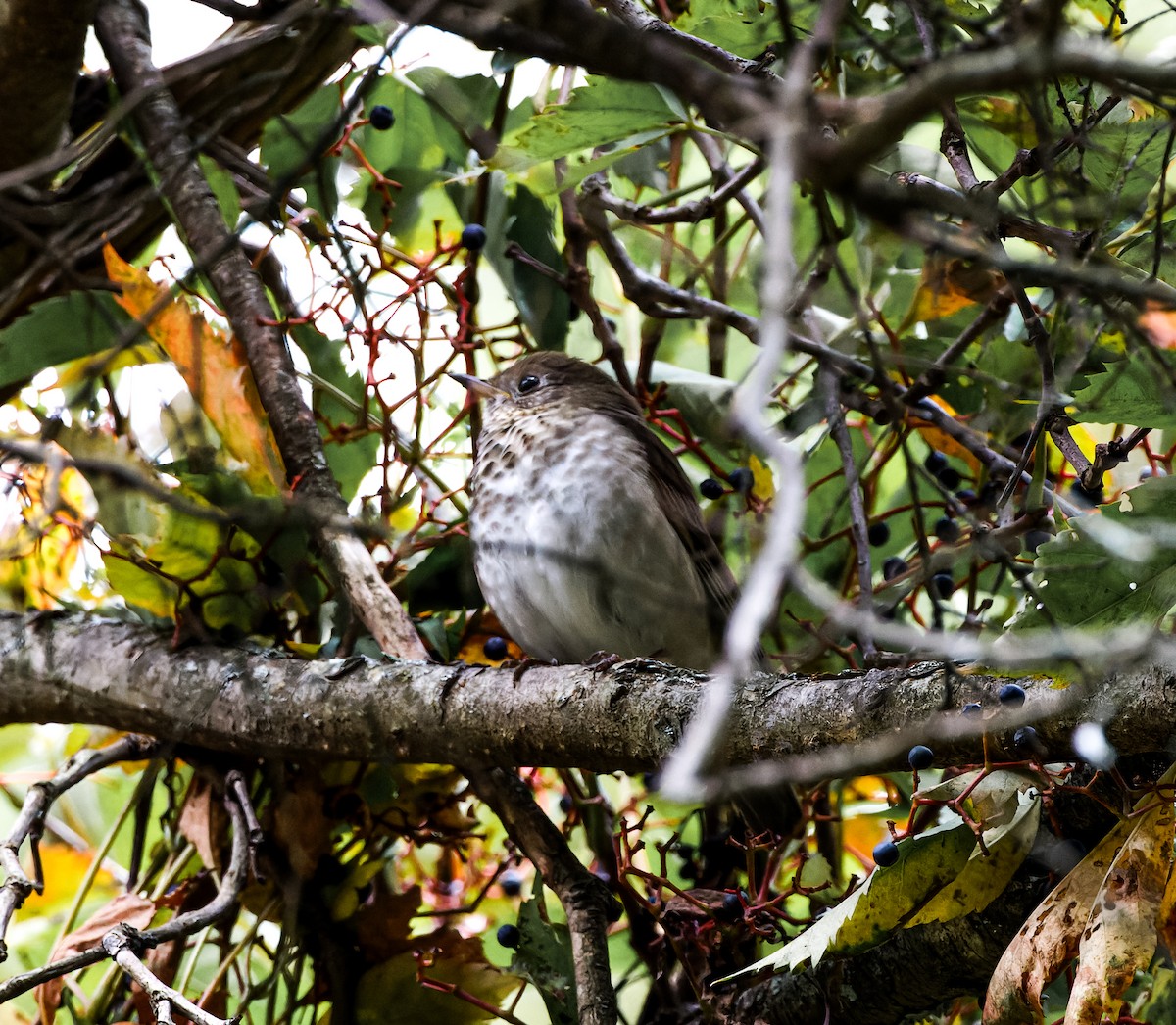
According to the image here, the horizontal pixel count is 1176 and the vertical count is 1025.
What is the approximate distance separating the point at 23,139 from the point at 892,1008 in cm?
207

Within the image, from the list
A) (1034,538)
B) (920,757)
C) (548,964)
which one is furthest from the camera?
(1034,538)

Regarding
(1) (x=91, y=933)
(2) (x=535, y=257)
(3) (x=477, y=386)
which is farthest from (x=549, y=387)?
(1) (x=91, y=933)

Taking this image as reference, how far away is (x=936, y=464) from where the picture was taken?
233 centimetres

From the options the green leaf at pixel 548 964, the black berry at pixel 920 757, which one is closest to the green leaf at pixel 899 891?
the black berry at pixel 920 757

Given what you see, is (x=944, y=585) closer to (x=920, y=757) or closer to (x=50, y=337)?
(x=920, y=757)

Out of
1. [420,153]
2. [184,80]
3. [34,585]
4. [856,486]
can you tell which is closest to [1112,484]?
[856,486]

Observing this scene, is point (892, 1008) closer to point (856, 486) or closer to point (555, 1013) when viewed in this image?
point (555, 1013)

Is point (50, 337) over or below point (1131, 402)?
over

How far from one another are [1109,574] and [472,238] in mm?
1339

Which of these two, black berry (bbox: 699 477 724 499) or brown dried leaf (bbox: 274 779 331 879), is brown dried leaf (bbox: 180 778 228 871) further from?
black berry (bbox: 699 477 724 499)

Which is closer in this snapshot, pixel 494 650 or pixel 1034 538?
pixel 1034 538

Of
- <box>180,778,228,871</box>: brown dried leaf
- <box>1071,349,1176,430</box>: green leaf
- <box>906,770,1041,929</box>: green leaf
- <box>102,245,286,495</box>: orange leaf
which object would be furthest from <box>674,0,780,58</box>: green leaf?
<box>180,778,228,871</box>: brown dried leaf

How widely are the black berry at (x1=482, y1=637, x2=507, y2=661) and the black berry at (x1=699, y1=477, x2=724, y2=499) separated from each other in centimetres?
52

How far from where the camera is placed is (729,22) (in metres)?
1.74
